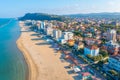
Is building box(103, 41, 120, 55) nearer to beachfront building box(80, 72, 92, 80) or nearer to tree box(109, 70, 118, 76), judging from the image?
tree box(109, 70, 118, 76)

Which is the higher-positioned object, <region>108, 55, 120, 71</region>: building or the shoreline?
<region>108, 55, 120, 71</region>: building

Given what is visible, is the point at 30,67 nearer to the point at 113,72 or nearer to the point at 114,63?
the point at 113,72

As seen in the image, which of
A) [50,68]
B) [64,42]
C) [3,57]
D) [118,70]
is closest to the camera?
[118,70]

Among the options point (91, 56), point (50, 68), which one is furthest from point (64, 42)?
point (50, 68)

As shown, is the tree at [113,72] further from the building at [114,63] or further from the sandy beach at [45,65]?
the sandy beach at [45,65]

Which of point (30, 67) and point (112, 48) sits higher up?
point (112, 48)

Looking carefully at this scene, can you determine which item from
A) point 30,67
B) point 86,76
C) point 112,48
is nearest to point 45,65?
point 30,67

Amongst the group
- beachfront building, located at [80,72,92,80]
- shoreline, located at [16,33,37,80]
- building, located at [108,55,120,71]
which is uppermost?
building, located at [108,55,120,71]

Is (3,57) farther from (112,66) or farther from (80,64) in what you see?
(112,66)

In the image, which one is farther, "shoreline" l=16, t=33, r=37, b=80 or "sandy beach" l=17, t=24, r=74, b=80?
"shoreline" l=16, t=33, r=37, b=80

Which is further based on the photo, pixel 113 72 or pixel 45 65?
pixel 45 65

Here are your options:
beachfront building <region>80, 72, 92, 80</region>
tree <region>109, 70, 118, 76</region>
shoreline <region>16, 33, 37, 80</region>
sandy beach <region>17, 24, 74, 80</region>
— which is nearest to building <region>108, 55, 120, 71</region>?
tree <region>109, 70, 118, 76</region>
